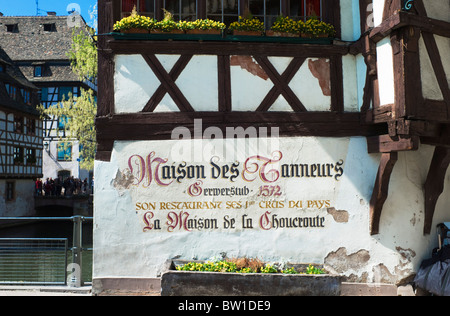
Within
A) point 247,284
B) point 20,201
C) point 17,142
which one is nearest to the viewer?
point 247,284

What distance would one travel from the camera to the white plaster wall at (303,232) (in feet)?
21.9

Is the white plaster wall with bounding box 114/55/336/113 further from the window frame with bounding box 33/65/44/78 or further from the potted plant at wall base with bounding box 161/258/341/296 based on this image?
the window frame with bounding box 33/65/44/78

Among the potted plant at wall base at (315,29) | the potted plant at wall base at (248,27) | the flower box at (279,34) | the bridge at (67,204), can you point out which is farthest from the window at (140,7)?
the bridge at (67,204)

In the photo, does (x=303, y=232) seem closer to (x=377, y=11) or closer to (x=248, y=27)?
(x=248, y=27)

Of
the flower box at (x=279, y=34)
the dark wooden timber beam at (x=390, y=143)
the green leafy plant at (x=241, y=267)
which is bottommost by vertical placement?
the green leafy plant at (x=241, y=267)

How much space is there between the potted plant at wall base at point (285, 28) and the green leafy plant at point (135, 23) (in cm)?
200

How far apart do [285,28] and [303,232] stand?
349cm

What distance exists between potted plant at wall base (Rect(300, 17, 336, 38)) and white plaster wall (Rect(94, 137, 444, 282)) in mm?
1792

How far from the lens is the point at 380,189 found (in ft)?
21.3

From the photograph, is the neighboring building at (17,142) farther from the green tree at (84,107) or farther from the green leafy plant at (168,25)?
the green leafy plant at (168,25)

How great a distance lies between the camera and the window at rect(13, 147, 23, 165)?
27159 millimetres

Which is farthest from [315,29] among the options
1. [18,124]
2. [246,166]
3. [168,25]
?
[18,124]
